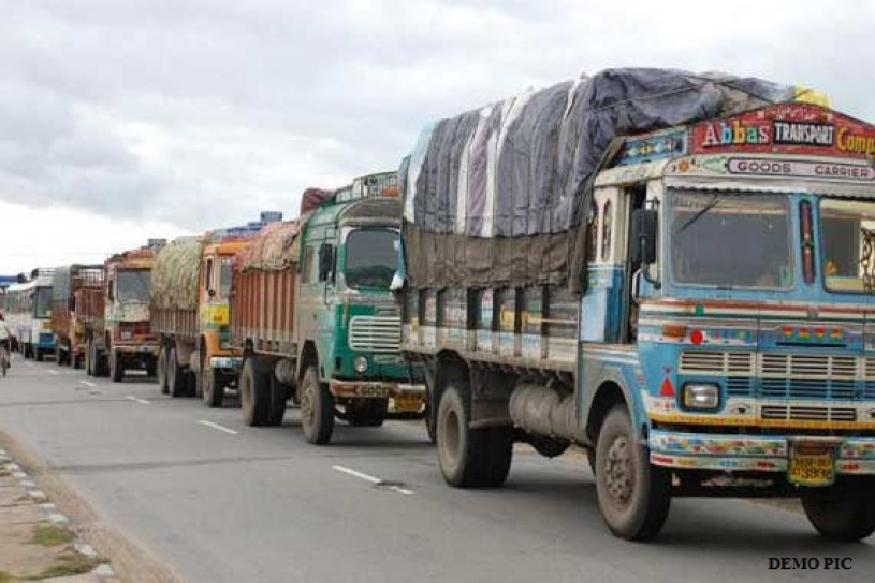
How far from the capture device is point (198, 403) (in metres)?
31.8

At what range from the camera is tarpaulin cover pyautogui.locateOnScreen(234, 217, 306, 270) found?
23534 millimetres

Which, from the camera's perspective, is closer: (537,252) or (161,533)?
(161,533)

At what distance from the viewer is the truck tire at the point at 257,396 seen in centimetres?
2494

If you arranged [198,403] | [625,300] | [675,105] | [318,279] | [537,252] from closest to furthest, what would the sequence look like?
1. [625,300]
2. [675,105]
3. [537,252]
4. [318,279]
5. [198,403]

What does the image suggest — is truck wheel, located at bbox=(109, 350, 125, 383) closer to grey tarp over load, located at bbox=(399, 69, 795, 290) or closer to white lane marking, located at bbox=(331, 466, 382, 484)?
white lane marking, located at bbox=(331, 466, 382, 484)

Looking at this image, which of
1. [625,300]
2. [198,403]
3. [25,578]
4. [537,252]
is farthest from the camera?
[198,403]

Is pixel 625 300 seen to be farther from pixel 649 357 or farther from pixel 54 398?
pixel 54 398

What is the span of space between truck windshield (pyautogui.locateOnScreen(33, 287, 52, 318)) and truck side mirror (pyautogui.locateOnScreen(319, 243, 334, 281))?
39565mm

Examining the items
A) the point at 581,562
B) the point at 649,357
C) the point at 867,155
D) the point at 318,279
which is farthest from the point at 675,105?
the point at 318,279

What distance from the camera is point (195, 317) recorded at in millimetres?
31922

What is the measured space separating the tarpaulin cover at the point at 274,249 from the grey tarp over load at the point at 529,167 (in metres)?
5.71

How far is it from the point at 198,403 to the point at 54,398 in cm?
314

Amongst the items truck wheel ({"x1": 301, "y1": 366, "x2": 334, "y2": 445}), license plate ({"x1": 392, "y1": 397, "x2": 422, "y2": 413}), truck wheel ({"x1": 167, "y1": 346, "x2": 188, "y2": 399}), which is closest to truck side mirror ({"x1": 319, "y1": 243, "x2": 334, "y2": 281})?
truck wheel ({"x1": 301, "y1": 366, "x2": 334, "y2": 445})

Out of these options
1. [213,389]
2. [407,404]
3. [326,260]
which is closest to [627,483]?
[407,404]
